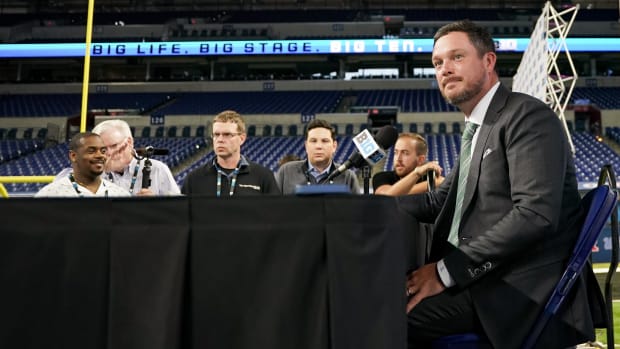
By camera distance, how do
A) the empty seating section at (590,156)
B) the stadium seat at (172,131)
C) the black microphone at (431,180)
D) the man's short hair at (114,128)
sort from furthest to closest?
the stadium seat at (172,131)
the empty seating section at (590,156)
the man's short hair at (114,128)
the black microphone at (431,180)

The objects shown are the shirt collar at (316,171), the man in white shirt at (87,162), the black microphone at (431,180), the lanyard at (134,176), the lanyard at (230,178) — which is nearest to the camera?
the black microphone at (431,180)

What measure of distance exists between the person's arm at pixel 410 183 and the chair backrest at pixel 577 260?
38.7 inches

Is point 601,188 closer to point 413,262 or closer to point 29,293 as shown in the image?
point 413,262

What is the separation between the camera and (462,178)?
6.97 ft

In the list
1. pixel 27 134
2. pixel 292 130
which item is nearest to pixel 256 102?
pixel 292 130

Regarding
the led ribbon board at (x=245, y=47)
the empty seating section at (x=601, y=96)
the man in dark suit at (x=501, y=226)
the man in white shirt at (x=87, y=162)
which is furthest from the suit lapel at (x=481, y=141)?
the led ribbon board at (x=245, y=47)

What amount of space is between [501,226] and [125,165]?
313cm

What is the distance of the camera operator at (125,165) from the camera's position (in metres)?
3.94

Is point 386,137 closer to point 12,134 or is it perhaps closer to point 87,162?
point 87,162

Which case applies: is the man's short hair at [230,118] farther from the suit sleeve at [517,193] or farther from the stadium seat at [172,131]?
the stadium seat at [172,131]

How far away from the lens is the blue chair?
181 cm

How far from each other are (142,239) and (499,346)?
117cm

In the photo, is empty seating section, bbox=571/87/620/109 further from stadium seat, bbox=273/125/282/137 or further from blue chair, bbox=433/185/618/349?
blue chair, bbox=433/185/618/349

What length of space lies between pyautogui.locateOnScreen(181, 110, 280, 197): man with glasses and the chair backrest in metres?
2.68
